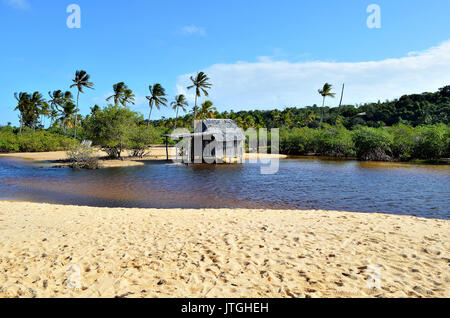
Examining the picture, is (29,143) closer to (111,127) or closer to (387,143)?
(111,127)

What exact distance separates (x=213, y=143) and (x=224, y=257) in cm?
2471

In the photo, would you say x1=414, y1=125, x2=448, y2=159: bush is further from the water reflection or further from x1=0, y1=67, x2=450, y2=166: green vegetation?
the water reflection

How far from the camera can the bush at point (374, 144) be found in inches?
1188

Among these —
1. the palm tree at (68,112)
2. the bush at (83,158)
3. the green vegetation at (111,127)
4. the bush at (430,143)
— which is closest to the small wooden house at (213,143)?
the green vegetation at (111,127)

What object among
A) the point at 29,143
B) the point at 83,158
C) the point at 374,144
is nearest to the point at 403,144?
the point at 374,144

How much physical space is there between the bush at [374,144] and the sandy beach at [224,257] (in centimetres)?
2591

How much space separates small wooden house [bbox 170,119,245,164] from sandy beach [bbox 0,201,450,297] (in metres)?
21.4

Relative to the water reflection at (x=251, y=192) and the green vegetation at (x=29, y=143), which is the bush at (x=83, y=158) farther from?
the green vegetation at (x=29, y=143)

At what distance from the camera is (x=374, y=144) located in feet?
100

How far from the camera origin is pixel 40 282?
379 centimetres
